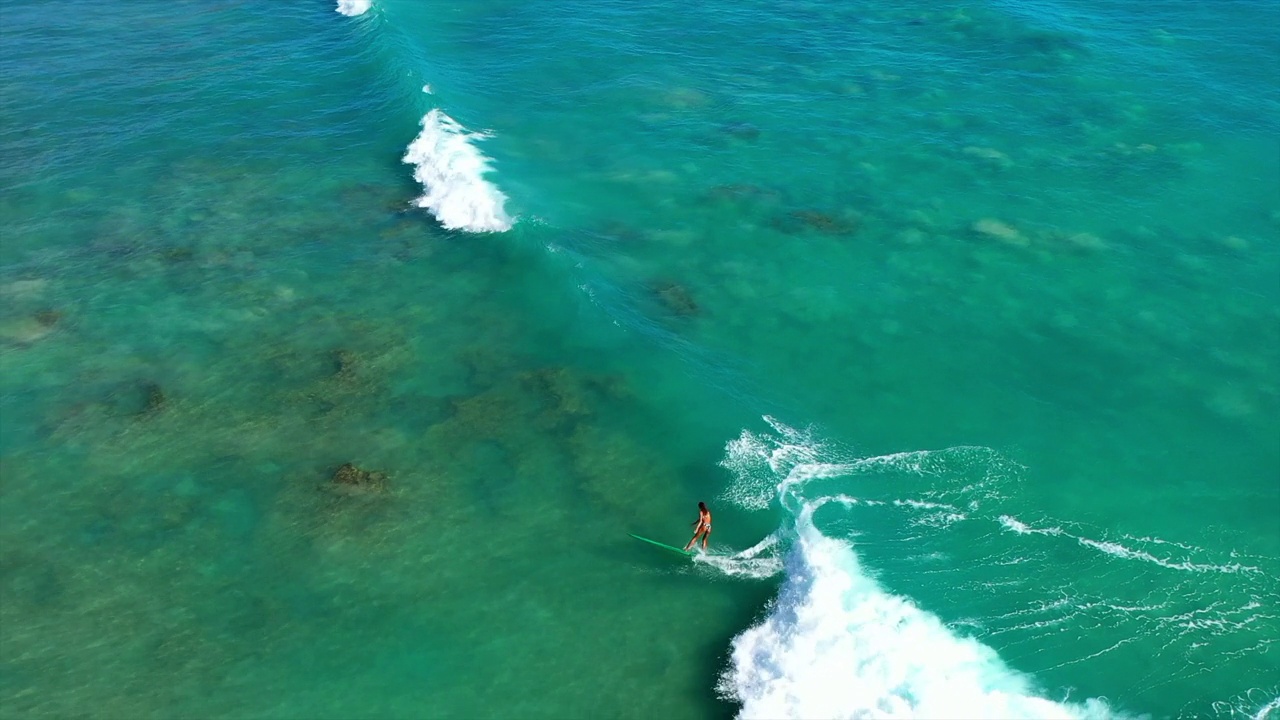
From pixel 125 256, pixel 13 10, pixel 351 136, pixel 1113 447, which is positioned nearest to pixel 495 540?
pixel 1113 447

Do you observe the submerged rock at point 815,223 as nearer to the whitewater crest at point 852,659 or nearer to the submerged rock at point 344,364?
the whitewater crest at point 852,659

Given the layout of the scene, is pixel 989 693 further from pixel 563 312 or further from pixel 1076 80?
pixel 1076 80

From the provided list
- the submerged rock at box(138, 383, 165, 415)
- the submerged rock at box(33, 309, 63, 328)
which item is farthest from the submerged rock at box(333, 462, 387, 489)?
the submerged rock at box(33, 309, 63, 328)

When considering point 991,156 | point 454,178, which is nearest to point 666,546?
point 454,178

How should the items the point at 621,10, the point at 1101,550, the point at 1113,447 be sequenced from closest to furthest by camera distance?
the point at 1101,550 → the point at 1113,447 → the point at 621,10

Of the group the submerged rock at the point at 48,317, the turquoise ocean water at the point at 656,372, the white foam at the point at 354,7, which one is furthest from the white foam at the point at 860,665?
the white foam at the point at 354,7

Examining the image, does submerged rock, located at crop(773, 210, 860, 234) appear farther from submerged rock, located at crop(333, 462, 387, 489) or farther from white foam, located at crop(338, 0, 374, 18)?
white foam, located at crop(338, 0, 374, 18)

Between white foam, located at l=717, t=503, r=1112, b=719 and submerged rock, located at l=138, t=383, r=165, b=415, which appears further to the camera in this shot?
submerged rock, located at l=138, t=383, r=165, b=415
